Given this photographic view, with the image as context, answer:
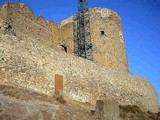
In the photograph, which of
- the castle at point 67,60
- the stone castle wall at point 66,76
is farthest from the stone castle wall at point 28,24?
the stone castle wall at point 66,76

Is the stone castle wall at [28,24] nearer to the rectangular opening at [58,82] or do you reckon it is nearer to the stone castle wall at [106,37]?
the stone castle wall at [106,37]

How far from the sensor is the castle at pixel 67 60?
15203 mm

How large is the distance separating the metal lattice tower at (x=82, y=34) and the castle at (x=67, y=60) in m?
0.50

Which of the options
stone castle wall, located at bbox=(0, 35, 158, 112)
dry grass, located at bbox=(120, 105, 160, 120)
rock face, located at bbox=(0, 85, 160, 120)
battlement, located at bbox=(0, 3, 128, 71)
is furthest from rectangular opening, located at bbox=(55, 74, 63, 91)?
battlement, located at bbox=(0, 3, 128, 71)

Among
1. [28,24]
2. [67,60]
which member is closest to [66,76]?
[67,60]

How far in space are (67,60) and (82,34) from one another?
10.7 metres

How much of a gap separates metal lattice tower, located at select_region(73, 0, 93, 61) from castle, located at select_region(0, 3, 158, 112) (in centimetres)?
50

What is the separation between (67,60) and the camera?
18.4 metres

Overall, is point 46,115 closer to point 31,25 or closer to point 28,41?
point 28,41

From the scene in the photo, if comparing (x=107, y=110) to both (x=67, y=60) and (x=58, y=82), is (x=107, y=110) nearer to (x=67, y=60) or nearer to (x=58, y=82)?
(x=58, y=82)

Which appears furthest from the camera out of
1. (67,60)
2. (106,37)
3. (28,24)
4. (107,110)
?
(106,37)

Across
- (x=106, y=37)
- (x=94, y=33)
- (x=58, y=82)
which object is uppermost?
(x=94, y=33)

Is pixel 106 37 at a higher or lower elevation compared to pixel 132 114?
higher

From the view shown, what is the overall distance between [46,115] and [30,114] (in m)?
0.71
